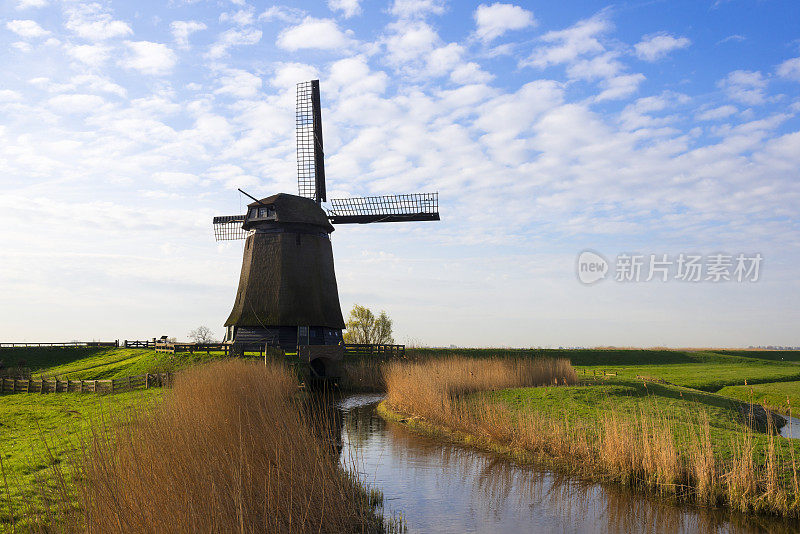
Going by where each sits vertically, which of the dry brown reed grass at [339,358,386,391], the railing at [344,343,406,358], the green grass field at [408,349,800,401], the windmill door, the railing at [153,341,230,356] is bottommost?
the green grass field at [408,349,800,401]

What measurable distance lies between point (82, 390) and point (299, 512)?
65.2ft

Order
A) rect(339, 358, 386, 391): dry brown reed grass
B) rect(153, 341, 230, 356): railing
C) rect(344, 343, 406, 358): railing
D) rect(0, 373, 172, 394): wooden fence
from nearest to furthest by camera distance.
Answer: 1. rect(0, 373, 172, 394): wooden fence
2. rect(153, 341, 230, 356): railing
3. rect(339, 358, 386, 391): dry brown reed grass
4. rect(344, 343, 406, 358): railing

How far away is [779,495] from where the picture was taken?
8750mm

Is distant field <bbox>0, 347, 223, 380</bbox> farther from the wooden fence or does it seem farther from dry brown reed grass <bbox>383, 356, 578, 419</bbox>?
dry brown reed grass <bbox>383, 356, 578, 419</bbox>

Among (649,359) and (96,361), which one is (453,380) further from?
(649,359)

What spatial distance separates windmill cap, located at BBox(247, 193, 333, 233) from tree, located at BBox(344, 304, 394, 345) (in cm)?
2299

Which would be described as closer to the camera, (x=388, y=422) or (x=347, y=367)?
(x=388, y=422)

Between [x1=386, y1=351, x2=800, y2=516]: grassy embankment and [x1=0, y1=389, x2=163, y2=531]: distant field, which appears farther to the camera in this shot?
[x1=386, y1=351, x2=800, y2=516]: grassy embankment

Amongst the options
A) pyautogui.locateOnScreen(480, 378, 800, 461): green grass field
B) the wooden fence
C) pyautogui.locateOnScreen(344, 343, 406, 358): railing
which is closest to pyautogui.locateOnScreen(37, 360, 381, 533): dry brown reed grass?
pyautogui.locateOnScreen(480, 378, 800, 461): green grass field

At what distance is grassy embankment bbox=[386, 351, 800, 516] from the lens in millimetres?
9344

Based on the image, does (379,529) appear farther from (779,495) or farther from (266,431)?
(779,495)

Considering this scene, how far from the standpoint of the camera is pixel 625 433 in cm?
1138

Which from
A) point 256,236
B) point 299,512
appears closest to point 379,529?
point 299,512

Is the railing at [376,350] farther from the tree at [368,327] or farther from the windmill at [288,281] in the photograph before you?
the tree at [368,327]
